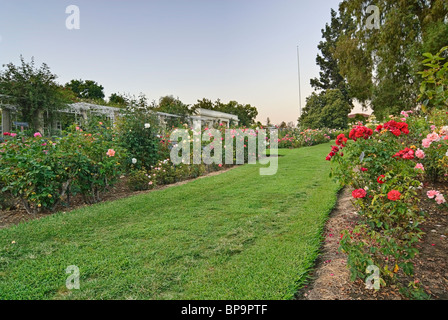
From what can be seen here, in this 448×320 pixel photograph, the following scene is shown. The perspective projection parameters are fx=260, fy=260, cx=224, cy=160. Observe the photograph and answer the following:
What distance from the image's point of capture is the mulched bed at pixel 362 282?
4.88ft

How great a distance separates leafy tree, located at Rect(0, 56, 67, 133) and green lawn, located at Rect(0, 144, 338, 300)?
7.51 m

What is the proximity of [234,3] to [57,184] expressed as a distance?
579 cm

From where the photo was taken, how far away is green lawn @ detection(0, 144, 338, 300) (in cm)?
162

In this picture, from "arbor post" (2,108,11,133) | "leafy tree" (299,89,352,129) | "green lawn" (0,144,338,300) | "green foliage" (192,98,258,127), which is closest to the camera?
"green lawn" (0,144,338,300)

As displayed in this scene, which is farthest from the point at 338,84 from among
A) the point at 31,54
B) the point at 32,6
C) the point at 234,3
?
the point at 32,6

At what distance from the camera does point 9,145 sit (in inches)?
130

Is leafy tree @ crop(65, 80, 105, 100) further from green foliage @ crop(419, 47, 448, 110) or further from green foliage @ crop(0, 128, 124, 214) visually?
green foliage @ crop(419, 47, 448, 110)

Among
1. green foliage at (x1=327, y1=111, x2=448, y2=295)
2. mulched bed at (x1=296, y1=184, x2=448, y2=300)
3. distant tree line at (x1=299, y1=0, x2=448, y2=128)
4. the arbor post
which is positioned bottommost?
mulched bed at (x1=296, y1=184, x2=448, y2=300)

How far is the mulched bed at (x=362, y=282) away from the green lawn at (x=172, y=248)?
98 mm

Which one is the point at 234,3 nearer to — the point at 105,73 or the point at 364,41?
the point at 105,73

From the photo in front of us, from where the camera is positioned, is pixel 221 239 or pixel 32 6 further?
pixel 32 6

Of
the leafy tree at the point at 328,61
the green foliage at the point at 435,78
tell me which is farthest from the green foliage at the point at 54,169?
the leafy tree at the point at 328,61

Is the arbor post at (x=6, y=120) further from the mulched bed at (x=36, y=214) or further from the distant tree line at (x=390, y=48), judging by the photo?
the distant tree line at (x=390, y=48)

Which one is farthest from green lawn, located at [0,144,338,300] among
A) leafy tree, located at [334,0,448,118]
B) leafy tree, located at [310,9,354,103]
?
leafy tree, located at [310,9,354,103]
